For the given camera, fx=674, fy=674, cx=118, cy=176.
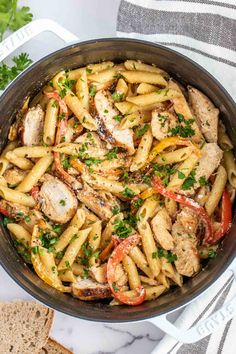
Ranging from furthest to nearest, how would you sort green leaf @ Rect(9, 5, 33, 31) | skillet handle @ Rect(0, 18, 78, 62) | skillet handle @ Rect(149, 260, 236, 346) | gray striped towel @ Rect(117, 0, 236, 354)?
1. green leaf @ Rect(9, 5, 33, 31)
2. gray striped towel @ Rect(117, 0, 236, 354)
3. skillet handle @ Rect(0, 18, 78, 62)
4. skillet handle @ Rect(149, 260, 236, 346)

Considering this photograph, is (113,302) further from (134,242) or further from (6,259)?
(6,259)

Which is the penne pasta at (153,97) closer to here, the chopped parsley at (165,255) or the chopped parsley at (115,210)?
the chopped parsley at (115,210)

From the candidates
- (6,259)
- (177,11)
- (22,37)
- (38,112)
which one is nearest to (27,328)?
(6,259)

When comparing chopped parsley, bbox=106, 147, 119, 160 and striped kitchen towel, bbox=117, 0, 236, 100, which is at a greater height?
striped kitchen towel, bbox=117, 0, 236, 100

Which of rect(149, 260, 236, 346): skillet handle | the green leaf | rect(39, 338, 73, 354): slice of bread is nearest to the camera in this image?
rect(149, 260, 236, 346): skillet handle

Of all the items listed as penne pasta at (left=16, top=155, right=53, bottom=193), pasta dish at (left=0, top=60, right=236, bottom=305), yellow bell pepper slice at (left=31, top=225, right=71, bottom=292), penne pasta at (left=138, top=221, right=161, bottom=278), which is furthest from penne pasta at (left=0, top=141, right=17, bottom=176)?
penne pasta at (left=138, top=221, right=161, bottom=278)

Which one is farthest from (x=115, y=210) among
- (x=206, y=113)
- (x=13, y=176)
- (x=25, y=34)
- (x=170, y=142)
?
(x=25, y=34)

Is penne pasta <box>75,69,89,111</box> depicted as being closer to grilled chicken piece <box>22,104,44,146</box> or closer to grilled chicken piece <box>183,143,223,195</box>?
grilled chicken piece <box>22,104,44,146</box>

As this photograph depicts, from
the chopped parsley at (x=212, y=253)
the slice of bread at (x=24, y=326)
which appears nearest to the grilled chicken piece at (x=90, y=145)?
the chopped parsley at (x=212, y=253)
